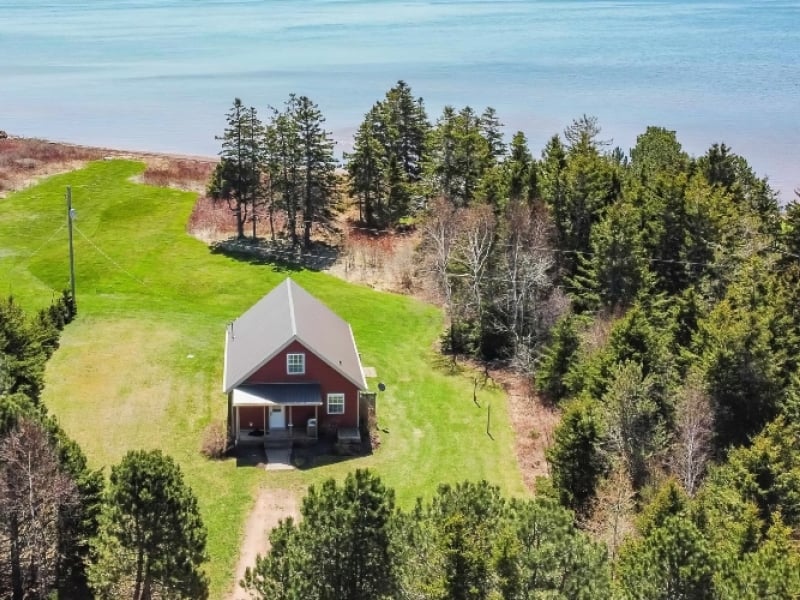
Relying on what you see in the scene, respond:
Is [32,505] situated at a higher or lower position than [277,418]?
higher

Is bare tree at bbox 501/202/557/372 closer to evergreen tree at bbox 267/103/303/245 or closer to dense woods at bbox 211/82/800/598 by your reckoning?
dense woods at bbox 211/82/800/598

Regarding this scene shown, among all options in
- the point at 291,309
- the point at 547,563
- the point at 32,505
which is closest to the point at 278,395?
the point at 291,309

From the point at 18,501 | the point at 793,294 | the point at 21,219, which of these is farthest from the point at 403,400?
the point at 21,219

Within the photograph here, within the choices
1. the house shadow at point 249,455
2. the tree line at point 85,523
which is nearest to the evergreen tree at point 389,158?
the house shadow at point 249,455

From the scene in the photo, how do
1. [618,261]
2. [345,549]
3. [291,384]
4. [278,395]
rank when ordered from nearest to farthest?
[345,549] → [278,395] → [291,384] → [618,261]

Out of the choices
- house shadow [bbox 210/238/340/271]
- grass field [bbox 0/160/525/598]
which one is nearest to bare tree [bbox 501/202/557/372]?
grass field [bbox 0/160/525/598]

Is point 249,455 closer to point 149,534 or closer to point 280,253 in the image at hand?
point 149,534
